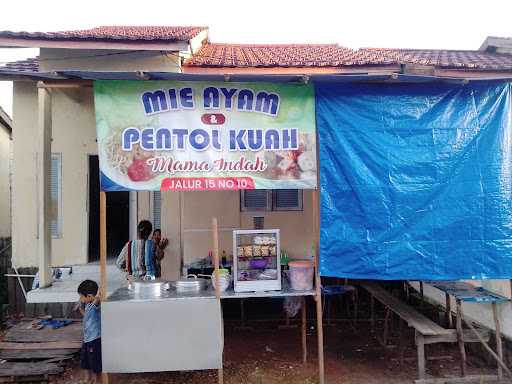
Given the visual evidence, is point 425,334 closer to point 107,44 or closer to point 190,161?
point 190,161

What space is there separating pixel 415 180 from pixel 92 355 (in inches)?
178

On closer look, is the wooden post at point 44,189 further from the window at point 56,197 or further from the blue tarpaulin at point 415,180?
the blue tarpaulin at point 415,180

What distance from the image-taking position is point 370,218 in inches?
198

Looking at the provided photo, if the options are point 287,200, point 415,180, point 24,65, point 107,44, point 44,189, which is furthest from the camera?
point 287,200

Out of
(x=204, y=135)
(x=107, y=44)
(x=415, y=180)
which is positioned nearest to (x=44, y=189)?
(x=107, y=44)

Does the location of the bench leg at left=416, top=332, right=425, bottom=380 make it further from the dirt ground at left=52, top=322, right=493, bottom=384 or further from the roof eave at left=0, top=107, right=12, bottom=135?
the roof eave at left=0, top=107, right=12, bottom=135

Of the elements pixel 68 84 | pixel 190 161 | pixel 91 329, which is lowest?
pixel 91 329

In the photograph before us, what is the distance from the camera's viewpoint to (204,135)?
4980mm

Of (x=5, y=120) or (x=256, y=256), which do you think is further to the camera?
(x=5, y=120)

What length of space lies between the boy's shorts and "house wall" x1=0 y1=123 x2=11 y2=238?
7.99m

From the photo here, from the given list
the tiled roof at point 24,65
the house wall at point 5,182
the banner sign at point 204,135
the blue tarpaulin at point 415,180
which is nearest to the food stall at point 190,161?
the banner sign at point 204,135

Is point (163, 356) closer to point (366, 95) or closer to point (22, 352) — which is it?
point (22, 352)

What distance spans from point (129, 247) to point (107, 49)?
10.6 feet

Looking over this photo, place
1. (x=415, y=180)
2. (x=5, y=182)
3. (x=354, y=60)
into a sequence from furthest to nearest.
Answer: (x=5, y=182), (x=354, y=60), (x=415, y=180)
